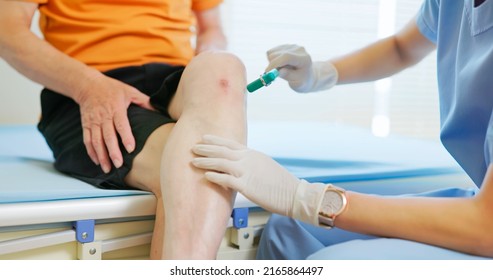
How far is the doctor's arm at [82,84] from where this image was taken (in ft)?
4.18

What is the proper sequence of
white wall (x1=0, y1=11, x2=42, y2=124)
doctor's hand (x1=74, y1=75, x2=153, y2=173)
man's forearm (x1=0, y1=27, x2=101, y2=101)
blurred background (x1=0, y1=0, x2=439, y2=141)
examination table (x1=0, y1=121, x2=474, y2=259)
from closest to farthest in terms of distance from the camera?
examination table (x1=0, y1=121, x2=474, y2=259) → doctor's hand (x1=74, y1=75, x2=153, y2=173) → man's forearm (x1=0, y1=27, x2=101, y2=101) → white wall (x1=0, y1=11, x2=42, y2=124) → blurred background (x1=0, y1=0, x2=439, y2=141)

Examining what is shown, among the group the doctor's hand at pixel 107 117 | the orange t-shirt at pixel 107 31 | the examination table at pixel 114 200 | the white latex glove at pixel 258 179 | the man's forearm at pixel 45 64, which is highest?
the orange t-shirt at pixel 107 31

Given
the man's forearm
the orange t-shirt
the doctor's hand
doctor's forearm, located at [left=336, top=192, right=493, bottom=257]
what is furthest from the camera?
the orange t-shirt

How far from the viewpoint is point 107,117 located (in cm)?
131

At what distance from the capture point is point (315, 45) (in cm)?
338

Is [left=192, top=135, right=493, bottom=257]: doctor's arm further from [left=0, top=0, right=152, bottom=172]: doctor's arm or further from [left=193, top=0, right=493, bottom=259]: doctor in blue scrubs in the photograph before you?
[left=0, top=0, right=152, bottom=172]: doctor's arm

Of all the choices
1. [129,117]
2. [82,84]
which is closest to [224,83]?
[129,117]

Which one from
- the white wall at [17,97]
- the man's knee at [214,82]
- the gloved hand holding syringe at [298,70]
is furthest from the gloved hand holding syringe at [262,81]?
the white wall at [17,97]

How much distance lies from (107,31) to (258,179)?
0.74 m

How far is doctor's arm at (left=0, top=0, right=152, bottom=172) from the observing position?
50.2 inches

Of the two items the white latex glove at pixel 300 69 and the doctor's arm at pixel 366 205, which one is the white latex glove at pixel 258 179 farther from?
the white latex glove at pixel 300 69

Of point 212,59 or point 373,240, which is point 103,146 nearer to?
point 212,59

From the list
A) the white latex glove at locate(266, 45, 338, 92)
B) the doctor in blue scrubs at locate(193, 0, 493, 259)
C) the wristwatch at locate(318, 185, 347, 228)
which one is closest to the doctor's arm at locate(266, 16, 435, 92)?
the white latex glove at locate(266, 45, 338, 92)
